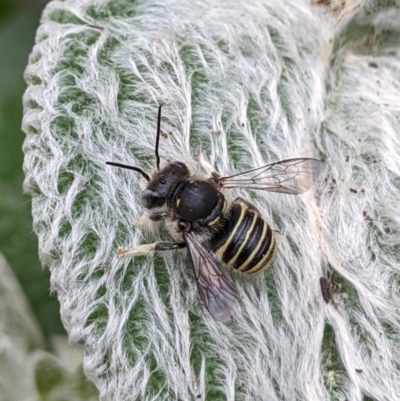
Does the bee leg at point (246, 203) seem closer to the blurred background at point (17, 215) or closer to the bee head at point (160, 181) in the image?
the bee head at point (160, 181)

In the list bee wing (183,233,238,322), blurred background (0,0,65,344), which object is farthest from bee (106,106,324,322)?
blurred background (0,0,65,344)

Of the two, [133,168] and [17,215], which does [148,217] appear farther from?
[17,215]

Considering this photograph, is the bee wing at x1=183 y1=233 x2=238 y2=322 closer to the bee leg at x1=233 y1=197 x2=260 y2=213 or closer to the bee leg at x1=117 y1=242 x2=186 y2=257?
the bee leg at x1=117 y1=242 x2=186 y2=257

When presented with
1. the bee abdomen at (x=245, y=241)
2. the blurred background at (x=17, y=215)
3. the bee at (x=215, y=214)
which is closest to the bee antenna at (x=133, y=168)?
the bee at (x=215, y=214)

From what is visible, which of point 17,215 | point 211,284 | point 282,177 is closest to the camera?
point 211,284

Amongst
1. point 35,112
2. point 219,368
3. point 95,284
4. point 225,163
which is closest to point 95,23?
point 35,112

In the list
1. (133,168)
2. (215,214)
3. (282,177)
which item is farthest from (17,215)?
(282,177)

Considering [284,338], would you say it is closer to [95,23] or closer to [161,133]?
[161,133]
